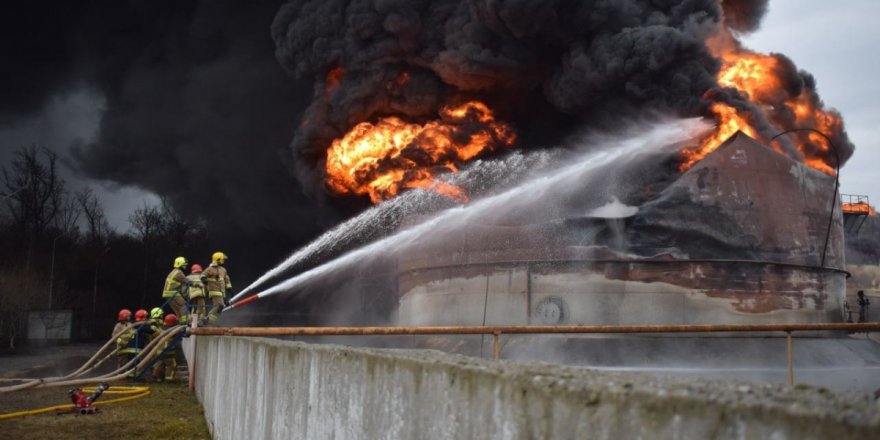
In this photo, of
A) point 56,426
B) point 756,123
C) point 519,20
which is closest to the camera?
point 56,426

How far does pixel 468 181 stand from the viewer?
909 inches

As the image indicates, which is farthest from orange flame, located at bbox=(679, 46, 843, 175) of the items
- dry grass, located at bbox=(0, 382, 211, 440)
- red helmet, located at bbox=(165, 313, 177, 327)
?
dry grass, located at bbox=(0, 382, 211, 440)

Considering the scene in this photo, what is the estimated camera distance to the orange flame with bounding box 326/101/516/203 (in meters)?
24.7

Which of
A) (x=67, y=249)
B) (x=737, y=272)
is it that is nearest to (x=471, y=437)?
(x=737, y=272)

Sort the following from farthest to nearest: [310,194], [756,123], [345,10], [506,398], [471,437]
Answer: [310,194]
[345,10]
[756,123]
[471,437]
[506,398]

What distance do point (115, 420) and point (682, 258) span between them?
11669mm

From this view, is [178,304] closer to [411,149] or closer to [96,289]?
[411,149]

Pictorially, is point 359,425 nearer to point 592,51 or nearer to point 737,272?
point 737,272

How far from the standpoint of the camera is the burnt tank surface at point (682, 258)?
14875mm

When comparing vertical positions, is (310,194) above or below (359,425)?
above

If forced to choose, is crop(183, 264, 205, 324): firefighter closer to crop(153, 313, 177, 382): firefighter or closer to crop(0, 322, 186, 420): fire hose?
crop(153, 313, 177, 382): firefighter

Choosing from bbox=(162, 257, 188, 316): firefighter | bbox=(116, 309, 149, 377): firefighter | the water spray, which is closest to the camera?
bbox=(116, 309, 149, 377): firefighter

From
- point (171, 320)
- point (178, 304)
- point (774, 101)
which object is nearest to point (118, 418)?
point (171, 320)

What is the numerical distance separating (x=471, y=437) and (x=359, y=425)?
90 centimetres
